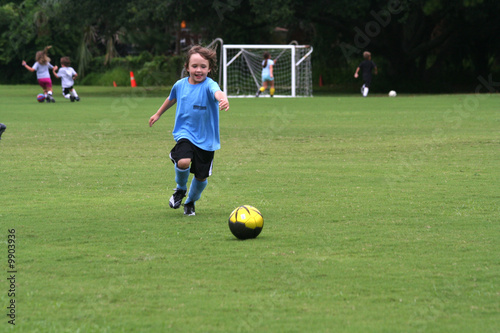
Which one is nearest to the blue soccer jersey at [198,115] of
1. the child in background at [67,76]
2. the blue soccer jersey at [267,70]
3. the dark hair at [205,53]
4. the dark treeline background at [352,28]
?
the dark hair at [205,53]

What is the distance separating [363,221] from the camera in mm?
7625

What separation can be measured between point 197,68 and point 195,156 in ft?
2.93

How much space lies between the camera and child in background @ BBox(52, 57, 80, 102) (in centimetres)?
2997

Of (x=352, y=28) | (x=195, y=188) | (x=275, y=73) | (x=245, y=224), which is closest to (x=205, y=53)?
(x=195, y=188)

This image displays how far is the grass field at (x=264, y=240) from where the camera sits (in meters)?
4.64

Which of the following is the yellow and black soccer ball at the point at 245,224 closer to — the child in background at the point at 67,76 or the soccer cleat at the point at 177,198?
the soccer cleat at the point at 177,198

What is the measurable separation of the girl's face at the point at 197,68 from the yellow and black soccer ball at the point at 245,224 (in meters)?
1.79

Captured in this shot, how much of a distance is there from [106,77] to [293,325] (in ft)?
183

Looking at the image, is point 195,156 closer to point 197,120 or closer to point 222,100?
point 197,120

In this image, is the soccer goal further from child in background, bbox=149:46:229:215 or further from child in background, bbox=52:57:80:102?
child in background, bbox=149:46:229:215

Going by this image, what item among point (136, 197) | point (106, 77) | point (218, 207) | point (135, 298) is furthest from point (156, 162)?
point (106, 77)

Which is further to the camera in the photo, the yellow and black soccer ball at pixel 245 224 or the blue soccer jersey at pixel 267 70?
the blue soccer jersey at pixel 267 70

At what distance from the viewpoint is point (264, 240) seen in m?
6.81

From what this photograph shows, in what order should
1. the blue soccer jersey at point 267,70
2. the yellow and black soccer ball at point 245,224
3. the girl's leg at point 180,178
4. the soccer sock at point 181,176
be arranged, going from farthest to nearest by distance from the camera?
1. the blue soccer jersey at point 267,70
2. the soccer sock at point 181,176
3. the girl's leg at point 180,178
4. the yellow and black soccer ball at point 245,224
